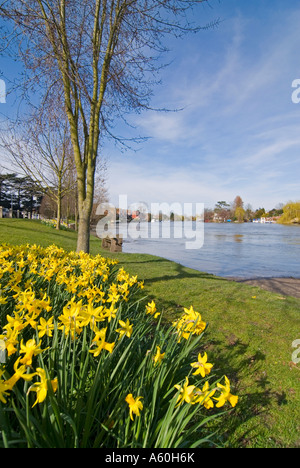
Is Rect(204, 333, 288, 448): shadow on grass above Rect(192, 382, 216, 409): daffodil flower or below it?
below

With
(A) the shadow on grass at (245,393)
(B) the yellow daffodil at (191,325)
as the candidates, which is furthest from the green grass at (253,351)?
(B) the yellow daffodil at (191,325)

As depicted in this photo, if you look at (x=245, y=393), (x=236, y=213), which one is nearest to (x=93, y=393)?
(x=245, y=393)

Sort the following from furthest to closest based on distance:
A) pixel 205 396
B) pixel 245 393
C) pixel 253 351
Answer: pixel 253 351, pixel 245 393, pixel 205 396

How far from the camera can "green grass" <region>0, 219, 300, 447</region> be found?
5.84 ft

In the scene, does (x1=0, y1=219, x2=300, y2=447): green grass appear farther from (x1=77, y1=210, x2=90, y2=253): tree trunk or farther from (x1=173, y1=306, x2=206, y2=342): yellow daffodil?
(x1=77, y1=210, x2=90, y2=253): tree trunk

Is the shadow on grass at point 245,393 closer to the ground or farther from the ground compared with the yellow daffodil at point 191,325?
closer to the ground

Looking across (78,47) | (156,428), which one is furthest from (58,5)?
(156,428)

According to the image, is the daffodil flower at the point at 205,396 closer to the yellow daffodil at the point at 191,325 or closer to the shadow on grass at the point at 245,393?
the yellow daffodil at the point at 191,325

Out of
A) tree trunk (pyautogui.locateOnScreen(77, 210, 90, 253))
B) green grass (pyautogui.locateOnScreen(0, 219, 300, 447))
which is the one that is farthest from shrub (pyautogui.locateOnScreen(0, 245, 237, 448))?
tree trunk (pyautogui.locateOnScreen(77, 210, 90, 253))

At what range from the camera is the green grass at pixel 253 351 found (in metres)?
1.78

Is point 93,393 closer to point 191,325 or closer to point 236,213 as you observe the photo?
point 191,325

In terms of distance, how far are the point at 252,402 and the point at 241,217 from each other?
282 feet

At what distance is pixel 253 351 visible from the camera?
9.23ft
